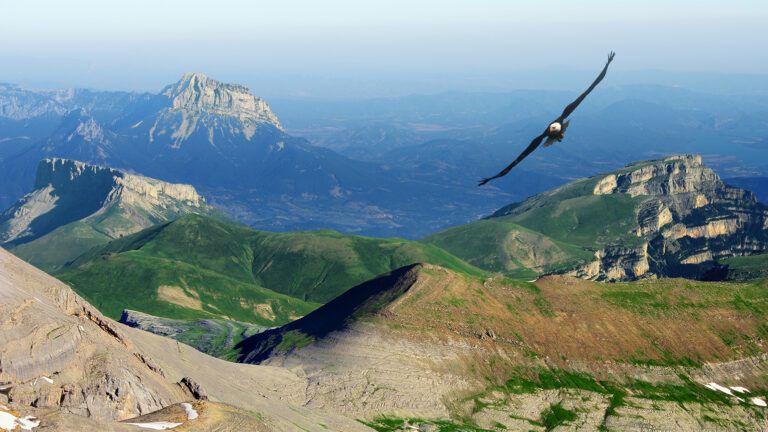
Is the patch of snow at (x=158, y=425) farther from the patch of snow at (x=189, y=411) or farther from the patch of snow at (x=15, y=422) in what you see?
the patch of snow at (x=15, y=422)

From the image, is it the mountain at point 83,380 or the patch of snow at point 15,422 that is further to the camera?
the mountain at point 83,380

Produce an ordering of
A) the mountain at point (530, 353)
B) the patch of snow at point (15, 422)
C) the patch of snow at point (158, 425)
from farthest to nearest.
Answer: the mountain at point (530, 353), the patch of snow at point (158, 425), the patch of snow at point (15, 422)

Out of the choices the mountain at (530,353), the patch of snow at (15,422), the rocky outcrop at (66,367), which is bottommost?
the mountain at (530,353)

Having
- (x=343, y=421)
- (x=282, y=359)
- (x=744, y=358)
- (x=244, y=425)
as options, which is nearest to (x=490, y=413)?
(x=343, y=421)

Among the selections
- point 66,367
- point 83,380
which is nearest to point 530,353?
point 83,380

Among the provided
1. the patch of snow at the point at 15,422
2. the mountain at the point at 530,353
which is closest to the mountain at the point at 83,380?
the patch of snow at the point at 15,422

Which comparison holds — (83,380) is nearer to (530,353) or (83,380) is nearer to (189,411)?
(189,411)
